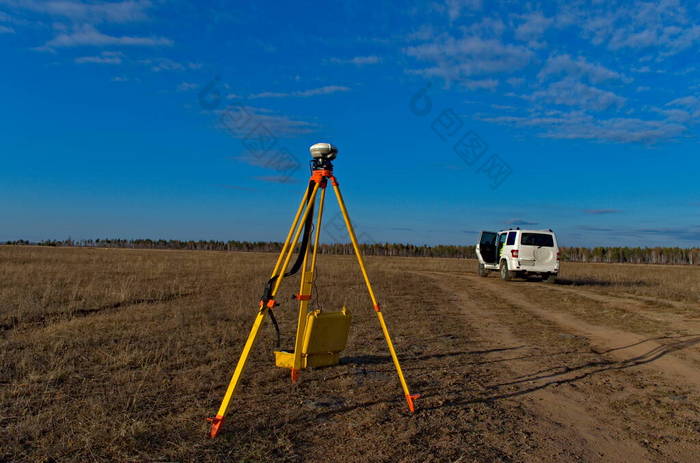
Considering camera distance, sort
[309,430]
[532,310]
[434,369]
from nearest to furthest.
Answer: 1. [309,430]
2. [434,369]
3. [532,310]

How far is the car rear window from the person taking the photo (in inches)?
810

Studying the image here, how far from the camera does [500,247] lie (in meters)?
22.6

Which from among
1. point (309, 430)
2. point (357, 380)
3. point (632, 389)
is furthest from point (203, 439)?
point (632, 389)

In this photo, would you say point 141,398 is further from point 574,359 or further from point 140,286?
point 140,286

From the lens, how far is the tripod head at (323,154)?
4.96 m

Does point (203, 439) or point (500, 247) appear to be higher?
point (500, 247)

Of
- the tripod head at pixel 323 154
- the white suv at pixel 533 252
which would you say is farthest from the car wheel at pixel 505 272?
the tripod head at pixel 323 154

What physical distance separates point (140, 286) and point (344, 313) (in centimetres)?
1149

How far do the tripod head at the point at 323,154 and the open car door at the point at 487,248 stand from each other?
19.4 metres

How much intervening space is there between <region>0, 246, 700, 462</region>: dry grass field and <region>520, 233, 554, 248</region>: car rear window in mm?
9146

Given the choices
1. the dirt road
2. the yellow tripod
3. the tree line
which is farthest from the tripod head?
the tree line

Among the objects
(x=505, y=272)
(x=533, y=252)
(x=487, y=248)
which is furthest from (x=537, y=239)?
(x=487, y=248)

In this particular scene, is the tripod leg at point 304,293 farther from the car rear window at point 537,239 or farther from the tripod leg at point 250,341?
the car rear window at point 537,239

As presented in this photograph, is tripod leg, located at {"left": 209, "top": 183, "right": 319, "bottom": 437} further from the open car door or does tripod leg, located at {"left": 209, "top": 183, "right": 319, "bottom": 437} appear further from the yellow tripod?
the open car door
